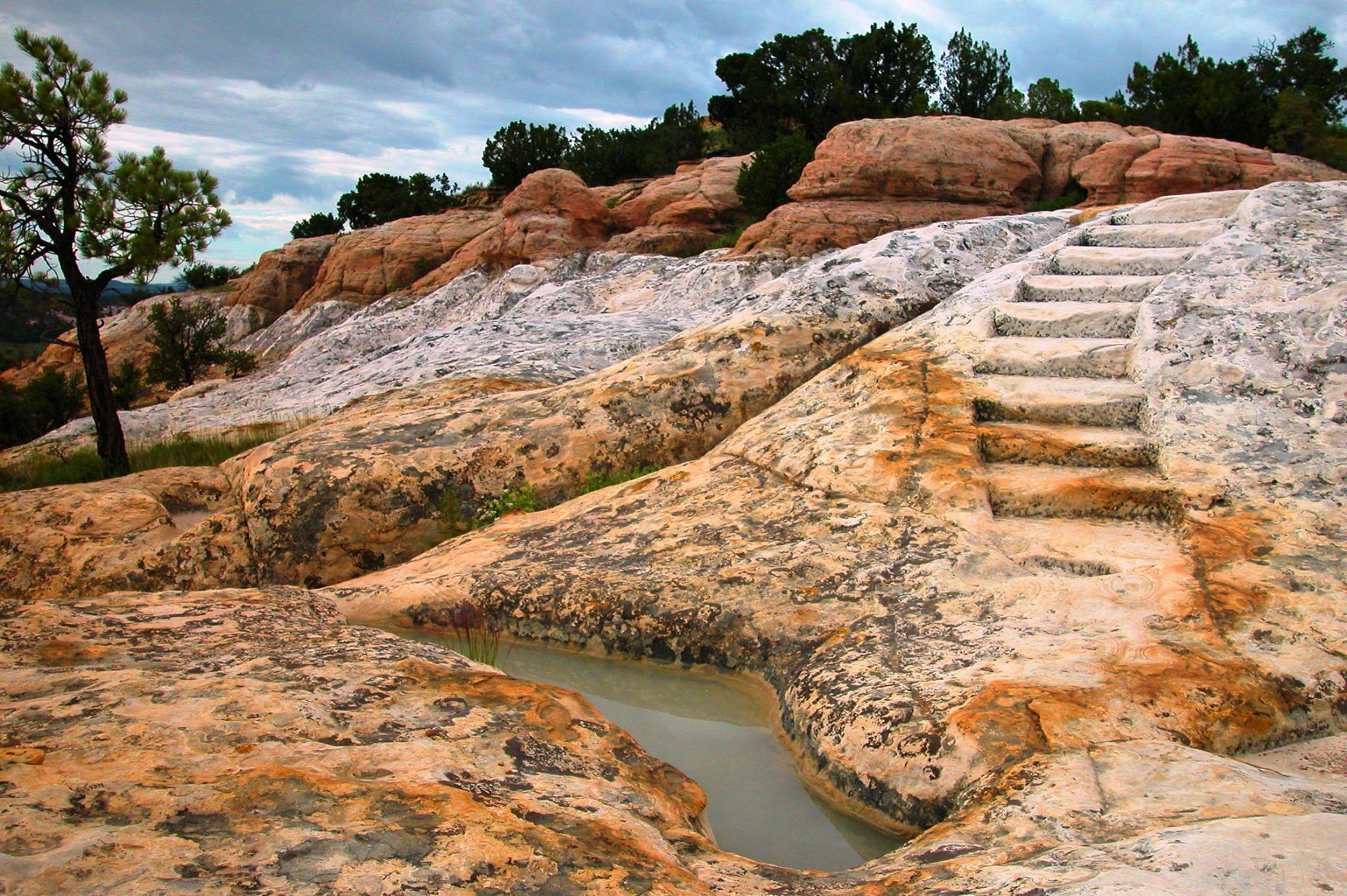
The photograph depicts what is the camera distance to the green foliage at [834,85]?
80.9 ft

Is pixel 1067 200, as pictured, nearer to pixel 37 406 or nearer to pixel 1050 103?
pixel 1050 103

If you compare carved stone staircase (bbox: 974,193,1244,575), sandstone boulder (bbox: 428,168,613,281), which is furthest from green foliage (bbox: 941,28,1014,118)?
carved stone staircase (bbox: 974,193,1244,575)

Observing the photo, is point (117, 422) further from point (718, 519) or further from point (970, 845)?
point (970, 845)

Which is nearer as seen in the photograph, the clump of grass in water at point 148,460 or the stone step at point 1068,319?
the stone step at point 1068,319

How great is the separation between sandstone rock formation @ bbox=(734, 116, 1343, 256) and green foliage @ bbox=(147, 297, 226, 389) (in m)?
14.6

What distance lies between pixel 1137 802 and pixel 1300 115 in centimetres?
2189

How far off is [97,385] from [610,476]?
709 centimetres

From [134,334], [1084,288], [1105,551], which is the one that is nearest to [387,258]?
[134,334]

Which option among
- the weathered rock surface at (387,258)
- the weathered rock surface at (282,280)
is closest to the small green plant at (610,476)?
the weathered rock surface at (387,258)

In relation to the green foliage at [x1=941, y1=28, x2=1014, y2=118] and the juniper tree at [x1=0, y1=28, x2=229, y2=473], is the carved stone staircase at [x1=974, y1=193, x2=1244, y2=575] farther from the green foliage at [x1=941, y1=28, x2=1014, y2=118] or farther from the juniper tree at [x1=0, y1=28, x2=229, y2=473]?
the green foliage at [x1=941, y1=28, x2=1014, y2=118]

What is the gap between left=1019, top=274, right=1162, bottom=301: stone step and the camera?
5352mm

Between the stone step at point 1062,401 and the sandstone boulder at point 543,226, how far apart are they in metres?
16.2

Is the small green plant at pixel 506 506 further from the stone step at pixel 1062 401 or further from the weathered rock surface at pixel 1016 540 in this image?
the stone step at pixel 1062 401

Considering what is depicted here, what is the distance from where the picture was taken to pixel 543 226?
67.0 ft
